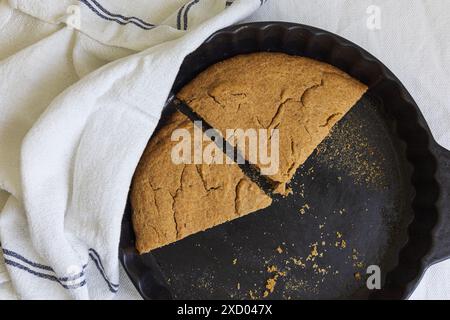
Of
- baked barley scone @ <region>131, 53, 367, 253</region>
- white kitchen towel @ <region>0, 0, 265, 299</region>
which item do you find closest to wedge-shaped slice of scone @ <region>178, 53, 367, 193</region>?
baked barley scone @ <region>131, 53, 367, 253</region>

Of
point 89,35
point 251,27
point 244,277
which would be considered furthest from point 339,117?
point 89,35

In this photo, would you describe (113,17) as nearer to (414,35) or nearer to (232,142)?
(232,142)

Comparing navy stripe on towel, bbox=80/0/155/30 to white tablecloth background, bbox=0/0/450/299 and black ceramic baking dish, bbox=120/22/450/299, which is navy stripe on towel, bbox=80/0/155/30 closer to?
black ceramic baking dish, bbox=120/22/450/299

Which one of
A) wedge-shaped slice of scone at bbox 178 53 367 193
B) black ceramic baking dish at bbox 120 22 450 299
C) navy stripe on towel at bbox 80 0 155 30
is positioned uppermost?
navy stripe on towel at bbox 80 0 155 30

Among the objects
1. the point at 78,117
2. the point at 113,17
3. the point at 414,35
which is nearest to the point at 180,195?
the point at 78,117

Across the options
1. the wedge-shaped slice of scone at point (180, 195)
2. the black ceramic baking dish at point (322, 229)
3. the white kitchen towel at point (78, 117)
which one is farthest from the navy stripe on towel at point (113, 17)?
the wedge-shaped slice of scone at point (180, 195)

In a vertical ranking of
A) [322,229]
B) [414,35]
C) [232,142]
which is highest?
[414,35]

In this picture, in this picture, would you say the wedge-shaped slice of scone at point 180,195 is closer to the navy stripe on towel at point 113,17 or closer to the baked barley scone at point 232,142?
the baked barley scone at point 232,142
